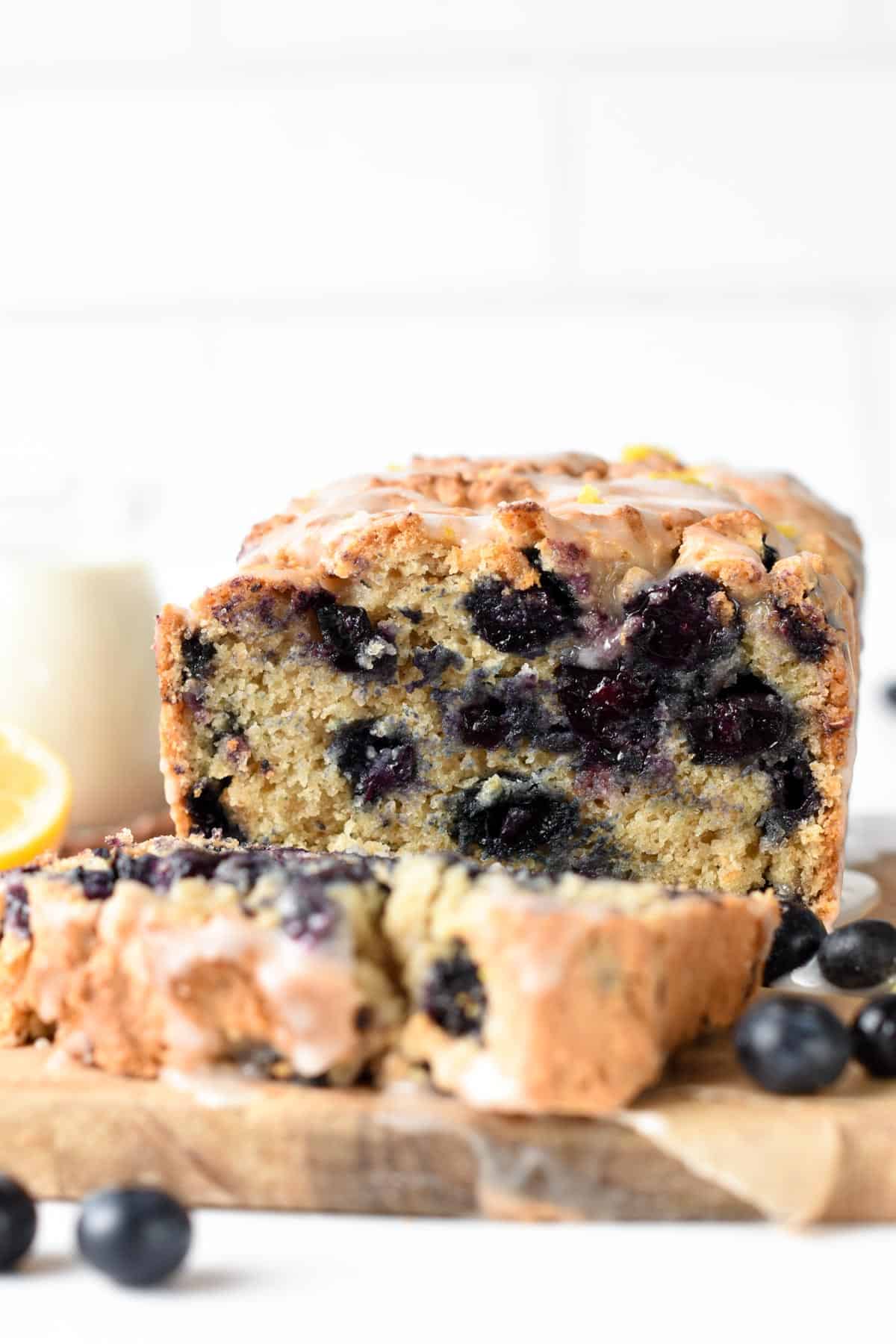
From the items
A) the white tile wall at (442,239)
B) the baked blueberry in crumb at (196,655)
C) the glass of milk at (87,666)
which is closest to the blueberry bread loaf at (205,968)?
the baked blueberry in crumb at (196,655)

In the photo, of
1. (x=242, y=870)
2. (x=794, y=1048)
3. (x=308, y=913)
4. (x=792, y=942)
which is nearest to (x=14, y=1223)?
(x=308, y=913)

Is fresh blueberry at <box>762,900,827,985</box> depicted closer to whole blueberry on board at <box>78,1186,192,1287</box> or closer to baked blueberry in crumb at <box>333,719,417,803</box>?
baked blueberry in crumb at <box>333,719,417,803</box>

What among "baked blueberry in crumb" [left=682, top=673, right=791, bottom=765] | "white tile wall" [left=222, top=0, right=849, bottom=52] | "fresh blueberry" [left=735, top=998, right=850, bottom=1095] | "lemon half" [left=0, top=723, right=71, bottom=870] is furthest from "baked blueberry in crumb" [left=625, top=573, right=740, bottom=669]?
"white tile wall" [left=222, top=0, right=849, bottom=52]

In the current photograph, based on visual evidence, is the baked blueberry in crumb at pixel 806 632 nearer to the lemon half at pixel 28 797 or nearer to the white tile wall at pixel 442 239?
the lemon half at pixel 28 797

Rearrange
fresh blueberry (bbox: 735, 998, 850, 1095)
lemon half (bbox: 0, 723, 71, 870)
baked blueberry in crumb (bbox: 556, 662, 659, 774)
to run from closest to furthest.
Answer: fresh blueberry (bbox: 735, 998, 850, 1095), baked blueberry in crumb (bbox: 556, 662, 659, 774), lemon half (bbox: 0, 723, 71, 870)

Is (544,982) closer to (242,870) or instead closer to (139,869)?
(242,870)

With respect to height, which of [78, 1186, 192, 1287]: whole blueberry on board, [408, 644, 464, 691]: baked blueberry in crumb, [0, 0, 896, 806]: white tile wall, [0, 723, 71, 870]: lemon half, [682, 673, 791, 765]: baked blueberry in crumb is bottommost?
[78, 1186, 192, 1287]: whole blueberry on board
